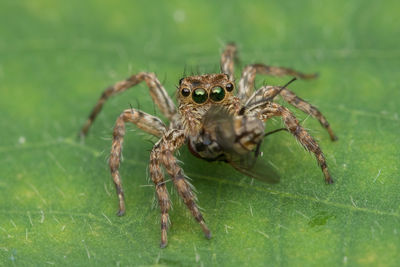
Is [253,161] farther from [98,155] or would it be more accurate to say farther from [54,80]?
[54,80]

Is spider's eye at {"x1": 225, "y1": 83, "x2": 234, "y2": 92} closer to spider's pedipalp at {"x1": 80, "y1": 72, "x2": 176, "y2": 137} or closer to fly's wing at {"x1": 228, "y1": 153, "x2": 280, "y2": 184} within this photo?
spider's pedipalp at {"x1": 80, "y1": 72, "x2": 176, "y2": 137}

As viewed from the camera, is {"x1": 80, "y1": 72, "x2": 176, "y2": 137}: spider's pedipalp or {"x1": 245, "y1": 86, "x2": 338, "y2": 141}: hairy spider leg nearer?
{"x1": 245, "y1": 86, "x2": 338, "y2": 141}: hairy spider leg

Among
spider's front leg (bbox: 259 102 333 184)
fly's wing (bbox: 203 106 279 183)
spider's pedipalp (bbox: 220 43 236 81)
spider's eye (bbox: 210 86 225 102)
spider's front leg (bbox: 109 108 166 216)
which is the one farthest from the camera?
spider's pedipalp (bbox: 220 43 236 81)

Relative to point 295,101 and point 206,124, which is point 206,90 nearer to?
point 206,124

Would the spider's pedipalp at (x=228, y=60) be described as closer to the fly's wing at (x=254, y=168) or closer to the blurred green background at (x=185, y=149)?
the blurred green background at (x=185, y=149)

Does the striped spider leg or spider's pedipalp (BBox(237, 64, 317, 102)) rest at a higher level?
spider's pedipalp (BBox(237, 64, 317, 102))

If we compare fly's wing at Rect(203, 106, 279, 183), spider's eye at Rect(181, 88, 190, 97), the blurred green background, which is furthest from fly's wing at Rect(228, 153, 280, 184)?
spider's eye at Rect(181, 88, 190, 97)

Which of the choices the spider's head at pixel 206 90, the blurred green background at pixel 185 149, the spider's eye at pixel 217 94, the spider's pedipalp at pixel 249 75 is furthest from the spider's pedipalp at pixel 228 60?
the spider's eye at pixel 217 94
